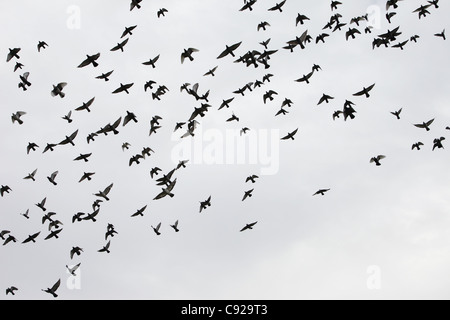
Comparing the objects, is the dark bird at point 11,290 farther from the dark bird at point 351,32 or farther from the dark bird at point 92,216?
the dark bird at point 351,32

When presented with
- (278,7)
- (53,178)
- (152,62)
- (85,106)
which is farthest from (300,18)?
(53,178)

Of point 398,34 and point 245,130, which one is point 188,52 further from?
point 398,34

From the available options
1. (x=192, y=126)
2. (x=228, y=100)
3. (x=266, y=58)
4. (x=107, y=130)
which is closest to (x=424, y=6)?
(x=266, y=58)

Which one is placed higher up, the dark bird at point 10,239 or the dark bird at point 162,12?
the dark bird at point 162,12

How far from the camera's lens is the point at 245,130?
172 ft

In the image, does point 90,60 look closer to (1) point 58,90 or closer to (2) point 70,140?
(1) point 58,90

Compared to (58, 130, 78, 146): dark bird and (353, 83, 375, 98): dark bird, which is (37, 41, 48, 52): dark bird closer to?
(58, 130, 78, 146): dark bird

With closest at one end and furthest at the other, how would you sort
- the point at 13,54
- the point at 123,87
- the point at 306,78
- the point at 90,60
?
the point at 90,60 → the point at 123,87 → the point at 13,54 → the point at 306,78

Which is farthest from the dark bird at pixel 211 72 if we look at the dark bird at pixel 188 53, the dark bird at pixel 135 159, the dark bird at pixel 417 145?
the dark bird at pixel 417 145

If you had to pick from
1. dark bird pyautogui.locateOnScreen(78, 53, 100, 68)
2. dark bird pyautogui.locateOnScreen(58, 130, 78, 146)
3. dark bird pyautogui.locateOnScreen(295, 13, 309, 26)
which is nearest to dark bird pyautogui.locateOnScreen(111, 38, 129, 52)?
dark bird pyautogui.locateOnScreen(78, 53, 100, 68)

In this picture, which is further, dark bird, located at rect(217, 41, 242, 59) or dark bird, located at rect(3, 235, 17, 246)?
dark bird, located at rect(3, 235, 17, 246)

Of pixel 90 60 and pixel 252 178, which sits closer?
pixel 90 60

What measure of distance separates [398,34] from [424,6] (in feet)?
17.5
